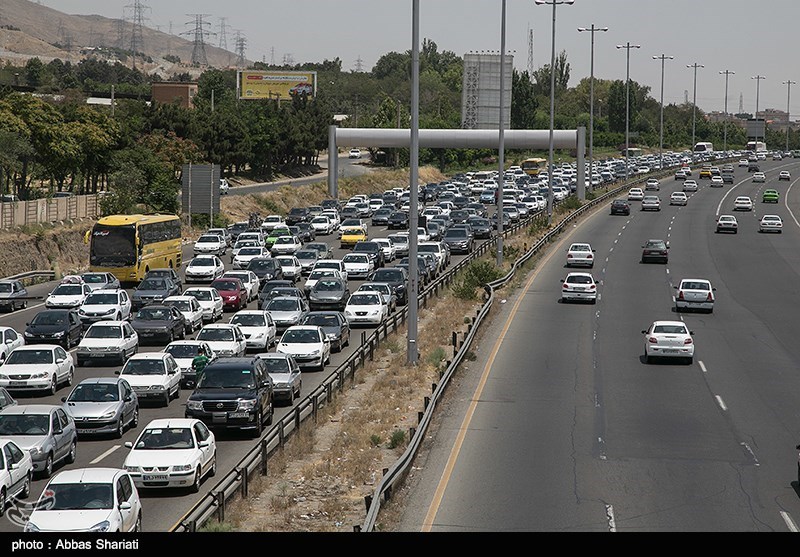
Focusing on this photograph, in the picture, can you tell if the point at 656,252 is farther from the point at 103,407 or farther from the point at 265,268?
the point at 103,407

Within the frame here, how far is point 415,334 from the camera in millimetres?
36031

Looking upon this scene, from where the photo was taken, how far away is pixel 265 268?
58.3 m

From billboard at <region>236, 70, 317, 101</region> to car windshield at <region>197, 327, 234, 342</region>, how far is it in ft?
427

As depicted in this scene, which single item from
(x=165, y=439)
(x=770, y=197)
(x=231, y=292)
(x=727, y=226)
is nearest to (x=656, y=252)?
(x=727, y=226)

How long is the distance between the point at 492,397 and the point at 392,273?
71.6 feet

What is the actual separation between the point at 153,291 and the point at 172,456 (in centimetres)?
2804

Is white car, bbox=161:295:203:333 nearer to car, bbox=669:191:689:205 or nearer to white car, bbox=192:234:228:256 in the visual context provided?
white car, bbox=192:234:228:256

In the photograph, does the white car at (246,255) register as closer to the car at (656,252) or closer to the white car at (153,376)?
the car at (656,252)

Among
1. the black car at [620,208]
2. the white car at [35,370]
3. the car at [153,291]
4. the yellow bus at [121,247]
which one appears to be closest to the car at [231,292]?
the car at [153,291]

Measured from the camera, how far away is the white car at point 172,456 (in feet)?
73.2

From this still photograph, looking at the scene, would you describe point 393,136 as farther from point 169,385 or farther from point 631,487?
point 631,487

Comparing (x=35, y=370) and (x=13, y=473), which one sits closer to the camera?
(x=13, y=473)

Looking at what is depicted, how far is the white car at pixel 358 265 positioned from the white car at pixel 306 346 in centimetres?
2226
